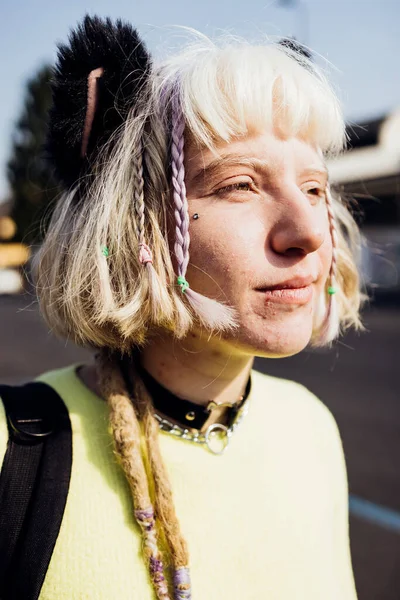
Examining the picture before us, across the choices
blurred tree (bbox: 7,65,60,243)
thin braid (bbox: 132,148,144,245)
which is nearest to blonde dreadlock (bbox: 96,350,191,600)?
thin braid (bbox: 132,148,144,245)

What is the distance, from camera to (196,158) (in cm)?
132

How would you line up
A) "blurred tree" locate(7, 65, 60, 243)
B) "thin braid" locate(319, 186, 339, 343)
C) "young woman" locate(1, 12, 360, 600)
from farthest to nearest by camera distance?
"blurred tree" locate(7, 65, 60, 243), "thin braid" locate(319, 186, 339, 343), "young woman" locate(1, 12, 360, 600)

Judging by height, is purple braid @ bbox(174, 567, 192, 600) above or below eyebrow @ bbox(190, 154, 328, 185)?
below

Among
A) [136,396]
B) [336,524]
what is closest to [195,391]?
[136,396]

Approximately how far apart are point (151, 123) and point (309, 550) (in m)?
1.13

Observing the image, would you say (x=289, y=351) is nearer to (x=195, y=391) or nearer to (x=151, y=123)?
(x=195, y=391)

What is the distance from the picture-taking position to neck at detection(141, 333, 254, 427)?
1399 millimetres

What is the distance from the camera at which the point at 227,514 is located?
1305 mm

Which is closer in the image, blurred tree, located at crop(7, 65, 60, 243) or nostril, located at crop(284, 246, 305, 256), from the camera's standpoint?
nostril, located at crop(284, 246, 305, 256)

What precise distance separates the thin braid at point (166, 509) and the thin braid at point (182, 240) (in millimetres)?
281

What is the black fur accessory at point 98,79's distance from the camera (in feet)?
4.39

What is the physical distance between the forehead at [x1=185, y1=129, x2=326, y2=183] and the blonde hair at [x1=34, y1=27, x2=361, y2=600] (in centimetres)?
2

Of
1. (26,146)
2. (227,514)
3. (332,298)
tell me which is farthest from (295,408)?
(26,146)

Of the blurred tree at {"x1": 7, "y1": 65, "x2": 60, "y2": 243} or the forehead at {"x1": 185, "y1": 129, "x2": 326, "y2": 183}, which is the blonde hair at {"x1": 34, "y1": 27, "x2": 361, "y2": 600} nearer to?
the forehead at {"x1": 185, "y1": 129, "x2": 326, "y2": 183}
